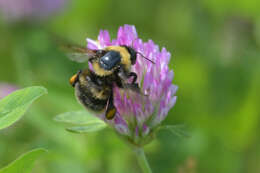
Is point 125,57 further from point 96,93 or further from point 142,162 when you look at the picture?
point 142,162

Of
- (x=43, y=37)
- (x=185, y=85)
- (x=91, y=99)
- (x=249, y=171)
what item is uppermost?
(x=91, y=99)

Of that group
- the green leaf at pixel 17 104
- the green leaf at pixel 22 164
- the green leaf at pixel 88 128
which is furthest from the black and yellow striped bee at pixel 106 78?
the green leaf at pixel 22 164

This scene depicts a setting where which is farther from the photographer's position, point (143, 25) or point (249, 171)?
point (143, 25)

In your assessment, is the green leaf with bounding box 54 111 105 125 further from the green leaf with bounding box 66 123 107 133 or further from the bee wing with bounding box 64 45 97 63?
the bee wing with bounding box 64 45 97 63

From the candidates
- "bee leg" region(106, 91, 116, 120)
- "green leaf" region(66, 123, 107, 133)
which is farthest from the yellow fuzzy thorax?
"green leaf" region(66, 123, 107, 133)

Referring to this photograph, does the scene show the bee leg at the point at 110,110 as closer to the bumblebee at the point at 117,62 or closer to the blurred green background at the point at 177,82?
the bumblebee at the point at 117,62

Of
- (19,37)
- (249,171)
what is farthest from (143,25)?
(249,171)

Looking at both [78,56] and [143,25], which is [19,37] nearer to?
[143,25]
